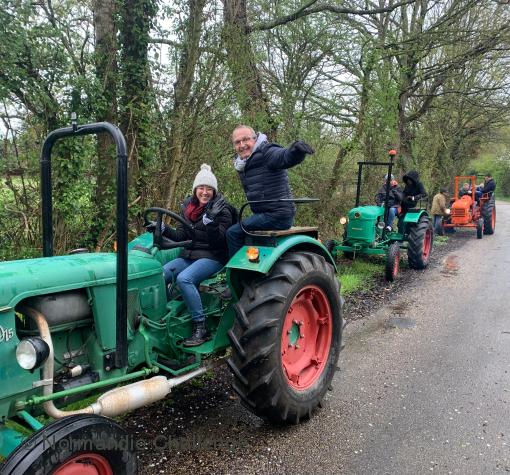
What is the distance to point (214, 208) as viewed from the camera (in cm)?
308

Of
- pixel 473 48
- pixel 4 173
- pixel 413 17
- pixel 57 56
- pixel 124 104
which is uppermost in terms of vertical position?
pixel 413 17

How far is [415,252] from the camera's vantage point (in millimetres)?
7895

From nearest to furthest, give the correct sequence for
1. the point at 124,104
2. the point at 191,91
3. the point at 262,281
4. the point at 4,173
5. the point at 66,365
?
the point at 66,365 → the point at 262,281 → the point at 4,173 → the point at 124,104 → the point at 191,91

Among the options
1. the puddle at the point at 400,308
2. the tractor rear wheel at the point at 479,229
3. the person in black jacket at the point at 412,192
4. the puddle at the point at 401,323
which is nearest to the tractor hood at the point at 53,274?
the puddle at the point at 401,323

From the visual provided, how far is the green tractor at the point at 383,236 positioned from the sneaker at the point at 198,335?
15.5 ft

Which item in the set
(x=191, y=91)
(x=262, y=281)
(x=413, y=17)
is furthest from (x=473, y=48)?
(x=262, y=281)

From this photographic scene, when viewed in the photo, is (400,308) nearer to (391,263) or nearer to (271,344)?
(391,263)

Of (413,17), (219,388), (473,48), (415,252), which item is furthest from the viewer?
(413,17)

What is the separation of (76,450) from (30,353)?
1.49 feet

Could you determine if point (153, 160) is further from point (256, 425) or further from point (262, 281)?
point (256, 425)

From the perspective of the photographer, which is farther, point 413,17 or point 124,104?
point 413,17

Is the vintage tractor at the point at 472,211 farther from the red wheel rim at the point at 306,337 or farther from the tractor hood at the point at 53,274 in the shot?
the tractor hood at the point at 53,274

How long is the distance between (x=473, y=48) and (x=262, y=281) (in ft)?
32.8

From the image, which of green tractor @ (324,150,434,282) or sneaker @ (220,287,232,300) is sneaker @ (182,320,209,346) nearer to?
sneaker @ (220,287,232,300)
